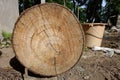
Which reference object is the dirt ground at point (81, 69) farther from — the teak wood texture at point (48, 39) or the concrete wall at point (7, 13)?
the concrete wall at point (7, 13)

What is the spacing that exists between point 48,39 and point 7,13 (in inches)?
109

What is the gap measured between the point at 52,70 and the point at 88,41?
210 cm

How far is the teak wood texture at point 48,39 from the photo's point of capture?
355 centimetres

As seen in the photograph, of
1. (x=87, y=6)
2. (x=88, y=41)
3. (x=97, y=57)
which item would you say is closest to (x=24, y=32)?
(x=97, y=57)

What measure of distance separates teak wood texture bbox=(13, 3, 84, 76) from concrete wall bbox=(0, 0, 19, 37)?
2.31 m

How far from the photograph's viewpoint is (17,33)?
138 inches

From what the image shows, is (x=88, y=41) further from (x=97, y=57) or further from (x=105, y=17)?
(x=105, y=17)

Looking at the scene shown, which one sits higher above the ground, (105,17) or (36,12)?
(36,12)

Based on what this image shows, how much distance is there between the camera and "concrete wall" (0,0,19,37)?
585 centimetres

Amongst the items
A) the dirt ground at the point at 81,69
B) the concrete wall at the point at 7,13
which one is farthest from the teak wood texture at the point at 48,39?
the concrete wall at the point at 7,13

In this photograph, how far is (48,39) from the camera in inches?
144

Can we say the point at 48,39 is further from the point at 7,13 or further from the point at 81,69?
the point at 7,13

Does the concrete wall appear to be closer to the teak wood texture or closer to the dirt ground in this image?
the dirt ground

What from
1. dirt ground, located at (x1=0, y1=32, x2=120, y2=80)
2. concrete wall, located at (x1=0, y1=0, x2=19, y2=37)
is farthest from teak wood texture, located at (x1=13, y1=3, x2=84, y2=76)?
concrete wall, located at (x1=0, y1=0, x2=19, y2=37)
